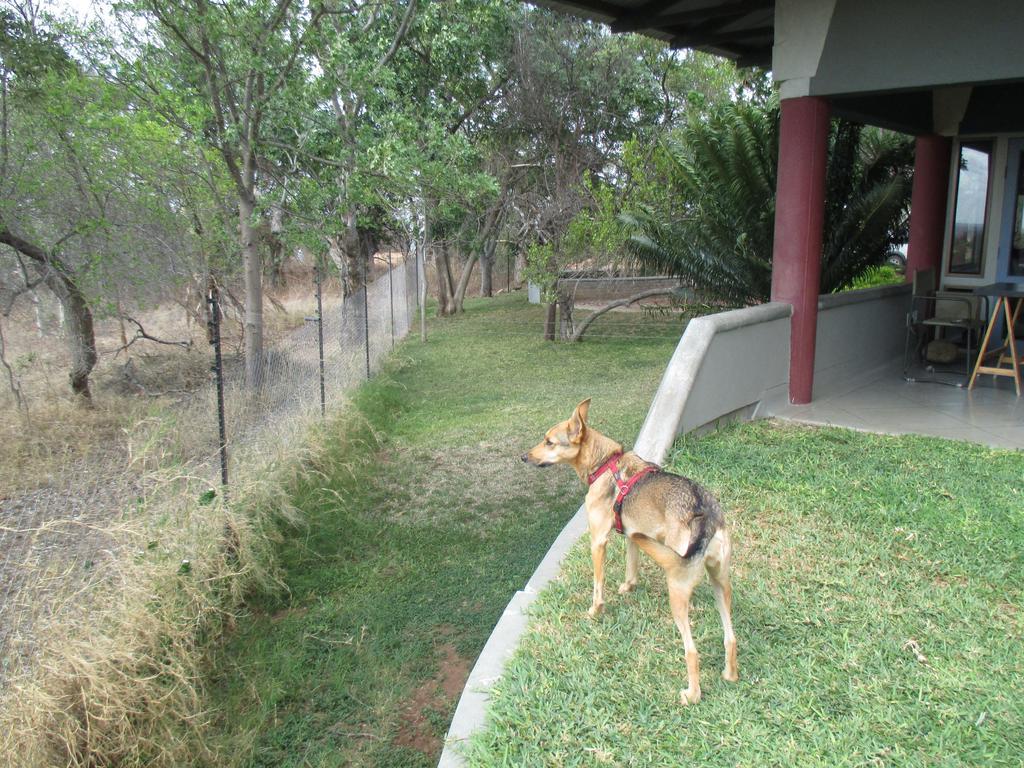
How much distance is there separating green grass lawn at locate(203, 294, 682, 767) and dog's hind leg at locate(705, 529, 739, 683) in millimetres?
1475

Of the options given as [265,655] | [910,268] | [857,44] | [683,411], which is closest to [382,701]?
[265,655]

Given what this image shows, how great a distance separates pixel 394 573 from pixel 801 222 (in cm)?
447

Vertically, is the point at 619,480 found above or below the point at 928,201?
below

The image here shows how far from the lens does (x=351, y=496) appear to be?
7.13m

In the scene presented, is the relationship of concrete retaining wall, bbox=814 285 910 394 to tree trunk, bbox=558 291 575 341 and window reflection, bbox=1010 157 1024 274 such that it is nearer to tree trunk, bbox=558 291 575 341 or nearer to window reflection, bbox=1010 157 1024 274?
window reflection, bbox=1010 157 1024 274

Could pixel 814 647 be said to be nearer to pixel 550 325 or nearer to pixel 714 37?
pixel 714 37

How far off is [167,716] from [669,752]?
2.44 m

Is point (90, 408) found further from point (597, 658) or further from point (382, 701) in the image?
point (597, 658)

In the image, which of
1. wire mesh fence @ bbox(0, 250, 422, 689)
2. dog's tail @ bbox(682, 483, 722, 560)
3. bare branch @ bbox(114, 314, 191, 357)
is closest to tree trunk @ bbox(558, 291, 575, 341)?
wire mesh fence @ bbox(0, 250, 422, 689)

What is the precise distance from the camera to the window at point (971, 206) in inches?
350

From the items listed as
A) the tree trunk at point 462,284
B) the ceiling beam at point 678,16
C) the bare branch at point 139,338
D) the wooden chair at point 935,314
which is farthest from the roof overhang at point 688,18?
the tree trunk at point 462,284

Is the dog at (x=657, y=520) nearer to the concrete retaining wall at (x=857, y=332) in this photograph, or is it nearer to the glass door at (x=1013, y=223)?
the concrete retaining wall at (x=857, y=332)

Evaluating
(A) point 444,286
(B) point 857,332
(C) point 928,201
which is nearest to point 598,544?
(B) point 857,332

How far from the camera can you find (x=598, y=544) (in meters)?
3.75
